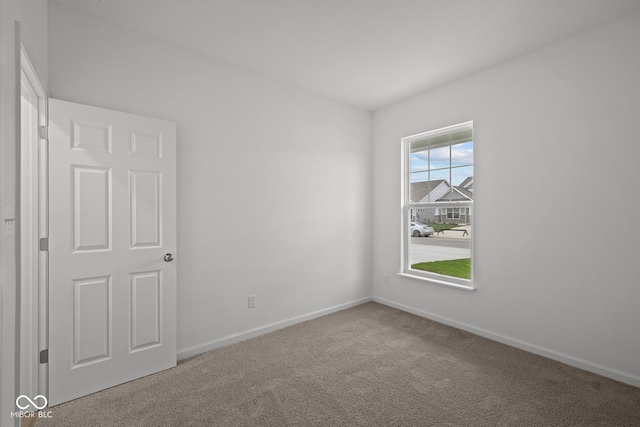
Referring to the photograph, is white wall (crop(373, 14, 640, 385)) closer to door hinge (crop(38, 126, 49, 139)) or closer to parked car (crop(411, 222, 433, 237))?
parked car (crop(411, 222, 433, 237))

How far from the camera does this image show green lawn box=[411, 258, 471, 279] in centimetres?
332

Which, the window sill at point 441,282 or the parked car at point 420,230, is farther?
the parked car at point 420,230

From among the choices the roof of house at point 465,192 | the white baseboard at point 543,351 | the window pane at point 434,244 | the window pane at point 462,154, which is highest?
the window pane at point 462,154

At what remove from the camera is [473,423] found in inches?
73.0

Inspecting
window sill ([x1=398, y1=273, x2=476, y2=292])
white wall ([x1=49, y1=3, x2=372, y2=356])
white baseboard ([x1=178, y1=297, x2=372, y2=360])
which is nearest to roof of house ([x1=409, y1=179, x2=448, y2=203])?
white wall ([x1=49, y1=3, x2=372, y2=356])

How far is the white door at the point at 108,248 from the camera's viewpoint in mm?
2016

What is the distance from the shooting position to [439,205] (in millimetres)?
3551

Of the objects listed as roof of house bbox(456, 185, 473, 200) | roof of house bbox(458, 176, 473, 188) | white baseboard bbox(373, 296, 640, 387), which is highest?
roof of house bbox(458, 176, 473, 188)

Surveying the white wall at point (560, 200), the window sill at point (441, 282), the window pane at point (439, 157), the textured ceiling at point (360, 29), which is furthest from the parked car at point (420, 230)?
the textured ceiling at point (360, 29)

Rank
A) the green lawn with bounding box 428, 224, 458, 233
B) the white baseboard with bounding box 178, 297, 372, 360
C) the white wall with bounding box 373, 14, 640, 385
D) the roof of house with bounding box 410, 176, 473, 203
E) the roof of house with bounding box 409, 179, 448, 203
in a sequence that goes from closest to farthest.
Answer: the white wall with bounding box 373, 14, 640, 385 → the white baseboard with bounding box 178, 297, 372, 360 → the roof of house with bounding box 410, 176, 473, 203 → the green lawn with bounding box 428, 224, 458, 233 → the roof of house with bounding box 409, 179, 448, 203

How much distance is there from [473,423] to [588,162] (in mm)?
2189

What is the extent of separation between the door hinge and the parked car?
11.9 feet

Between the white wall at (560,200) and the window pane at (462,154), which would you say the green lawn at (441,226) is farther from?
the window pane at (462,154)

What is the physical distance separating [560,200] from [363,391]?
2.28 meters
